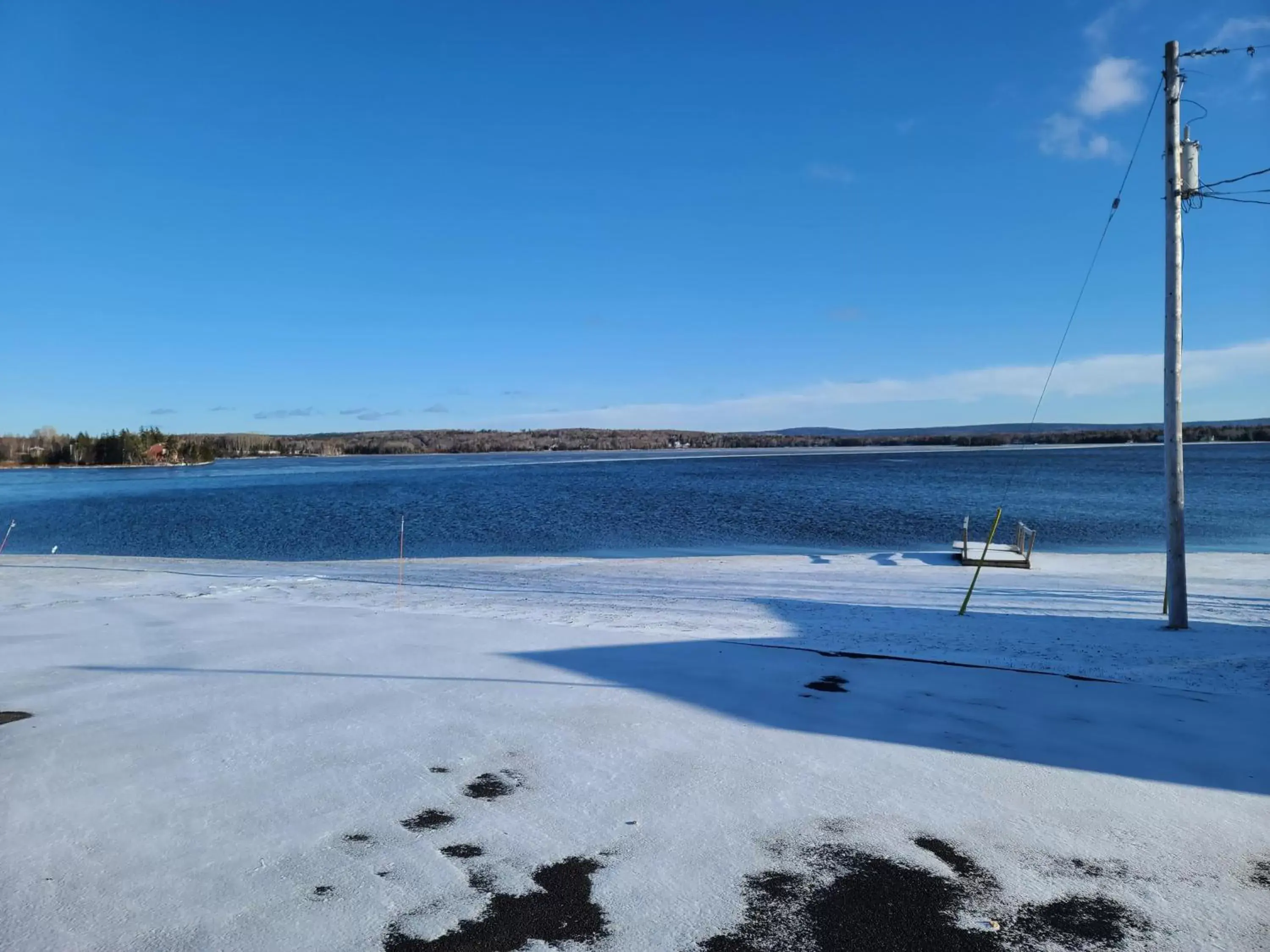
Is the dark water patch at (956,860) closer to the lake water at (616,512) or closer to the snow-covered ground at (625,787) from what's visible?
the snow-covered ground at (625,787)

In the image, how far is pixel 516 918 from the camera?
291cm

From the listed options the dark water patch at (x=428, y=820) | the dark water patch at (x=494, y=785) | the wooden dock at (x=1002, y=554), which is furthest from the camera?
the wooden dock at (x=1002, y=554)

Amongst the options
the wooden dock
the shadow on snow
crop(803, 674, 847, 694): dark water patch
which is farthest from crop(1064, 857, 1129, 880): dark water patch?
the wooden dock

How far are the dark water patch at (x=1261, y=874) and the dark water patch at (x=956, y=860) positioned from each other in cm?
102

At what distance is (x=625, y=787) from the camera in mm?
4098

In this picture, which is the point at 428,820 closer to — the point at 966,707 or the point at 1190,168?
the point at 966,707

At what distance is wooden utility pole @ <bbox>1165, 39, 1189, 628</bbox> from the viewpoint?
855 centimetres

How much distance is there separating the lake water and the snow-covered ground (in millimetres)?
14549

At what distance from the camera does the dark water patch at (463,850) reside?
3381 mm

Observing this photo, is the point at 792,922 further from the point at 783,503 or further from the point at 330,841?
Answer: the point at 783,503

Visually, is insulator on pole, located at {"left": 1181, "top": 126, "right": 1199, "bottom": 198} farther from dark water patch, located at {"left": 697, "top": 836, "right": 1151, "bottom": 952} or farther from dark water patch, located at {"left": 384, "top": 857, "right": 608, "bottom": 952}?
dark water patch, located at {"left": 384, "top": 857, "right": 608, "bottom": 952}

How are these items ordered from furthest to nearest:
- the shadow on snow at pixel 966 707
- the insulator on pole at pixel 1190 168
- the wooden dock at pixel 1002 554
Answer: the wooden dock at pixel 1002 554 < the insulator on pole at pixel 1190 168 < the shadow on snow at pixel 966 707

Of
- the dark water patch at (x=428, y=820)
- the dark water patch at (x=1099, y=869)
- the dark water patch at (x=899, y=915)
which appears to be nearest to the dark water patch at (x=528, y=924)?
the dark water patch at (x=899, y=915)

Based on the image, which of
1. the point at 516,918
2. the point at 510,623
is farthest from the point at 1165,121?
the point at 516,918
